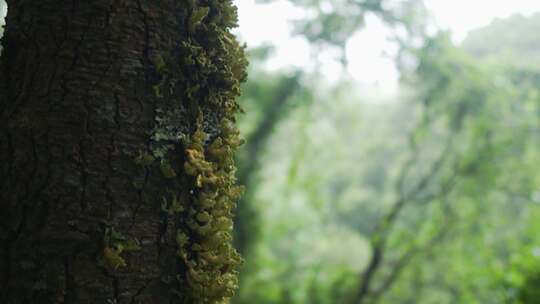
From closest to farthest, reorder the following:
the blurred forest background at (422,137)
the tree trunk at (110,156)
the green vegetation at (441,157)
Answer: the tree trunk at (110,156), the blurred forest background at (422,137), the green vegetation at (441,157)

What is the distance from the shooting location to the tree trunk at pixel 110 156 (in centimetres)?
129

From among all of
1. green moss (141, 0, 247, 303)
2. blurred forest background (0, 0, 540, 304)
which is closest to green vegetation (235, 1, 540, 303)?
blurred forest background (0, 0, 540, 304)

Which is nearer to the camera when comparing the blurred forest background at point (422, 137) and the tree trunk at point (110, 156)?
the tree trunk at point (110, 156)

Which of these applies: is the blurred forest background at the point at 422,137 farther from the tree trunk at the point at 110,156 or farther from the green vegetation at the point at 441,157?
the tree trunk at the point at 110,156

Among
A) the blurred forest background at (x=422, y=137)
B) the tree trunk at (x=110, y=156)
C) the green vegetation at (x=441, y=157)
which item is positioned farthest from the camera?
the green vegetation at (x=441, y=157)

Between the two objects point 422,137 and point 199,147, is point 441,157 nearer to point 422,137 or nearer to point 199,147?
point 422,137

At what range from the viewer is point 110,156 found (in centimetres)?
131

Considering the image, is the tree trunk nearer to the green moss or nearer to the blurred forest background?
the green moss

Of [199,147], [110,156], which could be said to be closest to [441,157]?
[199,147]

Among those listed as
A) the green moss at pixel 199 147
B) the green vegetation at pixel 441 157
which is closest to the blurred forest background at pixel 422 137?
the green vegetation at pixel 441 157

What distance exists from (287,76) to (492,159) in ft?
12.5

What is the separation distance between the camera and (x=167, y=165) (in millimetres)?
1361

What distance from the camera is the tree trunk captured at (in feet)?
4.22

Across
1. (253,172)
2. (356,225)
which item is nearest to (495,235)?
(253,172)
